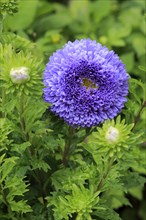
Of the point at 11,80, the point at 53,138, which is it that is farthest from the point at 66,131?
the point at 11,80

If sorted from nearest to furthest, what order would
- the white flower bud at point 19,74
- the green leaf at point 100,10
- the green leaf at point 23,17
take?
1. the white flower bud at point 19,74
2. the green leaf at point 23,17
3. the green leaf at point 100,10

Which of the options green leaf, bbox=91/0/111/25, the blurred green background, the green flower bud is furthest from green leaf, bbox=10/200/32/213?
green leaf, bbox=91/0/111/25

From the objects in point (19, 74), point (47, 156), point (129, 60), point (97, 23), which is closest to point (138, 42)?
point (129, 60)

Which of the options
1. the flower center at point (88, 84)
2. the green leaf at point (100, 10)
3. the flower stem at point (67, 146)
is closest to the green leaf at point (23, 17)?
the green leaf at point (100, 10)

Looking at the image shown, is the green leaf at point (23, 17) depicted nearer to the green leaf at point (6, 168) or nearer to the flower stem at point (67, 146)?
the flower stem at point (67, 146)

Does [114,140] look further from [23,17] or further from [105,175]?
[23,17]

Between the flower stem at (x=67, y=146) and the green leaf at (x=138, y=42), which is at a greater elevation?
the green leaf at (x=138, y=42)

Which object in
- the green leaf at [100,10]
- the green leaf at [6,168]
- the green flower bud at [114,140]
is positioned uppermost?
the green leaf at [100,10]
